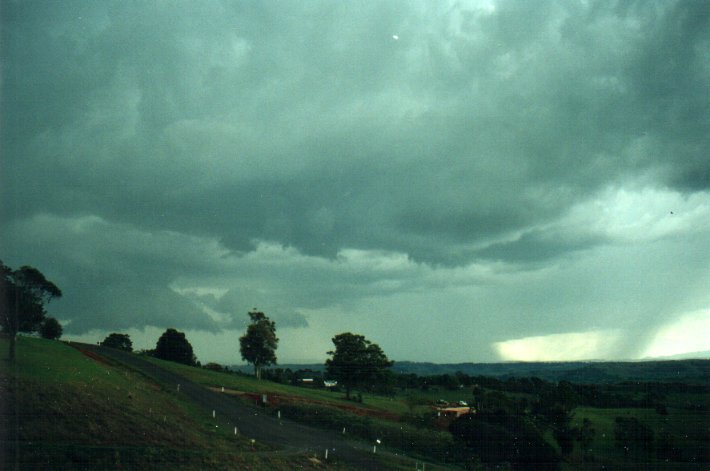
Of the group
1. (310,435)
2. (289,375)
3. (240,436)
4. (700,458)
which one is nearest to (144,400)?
(240,436)

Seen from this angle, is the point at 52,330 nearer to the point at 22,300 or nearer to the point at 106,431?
the point at 22,300

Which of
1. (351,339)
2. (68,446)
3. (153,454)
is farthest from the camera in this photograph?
(351,339)

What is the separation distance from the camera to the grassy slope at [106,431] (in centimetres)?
2475

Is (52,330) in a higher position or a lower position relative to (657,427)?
higher

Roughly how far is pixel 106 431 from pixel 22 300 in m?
25.6

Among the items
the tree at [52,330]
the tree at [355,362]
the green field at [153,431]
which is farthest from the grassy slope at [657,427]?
the tree at [52,330]

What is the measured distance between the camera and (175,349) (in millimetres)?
117375

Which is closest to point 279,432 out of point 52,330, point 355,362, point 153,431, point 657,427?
point 153,431

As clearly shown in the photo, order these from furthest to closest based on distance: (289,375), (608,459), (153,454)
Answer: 1. (289,375)
2. (608,459)
3. (153,454)

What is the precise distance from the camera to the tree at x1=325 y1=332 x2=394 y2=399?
91250 millimetres

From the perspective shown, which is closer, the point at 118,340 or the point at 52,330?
the point at 52,330

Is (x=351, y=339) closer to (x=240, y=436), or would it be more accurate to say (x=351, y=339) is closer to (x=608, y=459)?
(x=608, y=459)

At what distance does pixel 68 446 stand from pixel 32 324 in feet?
95.5

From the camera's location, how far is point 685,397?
362 ft
